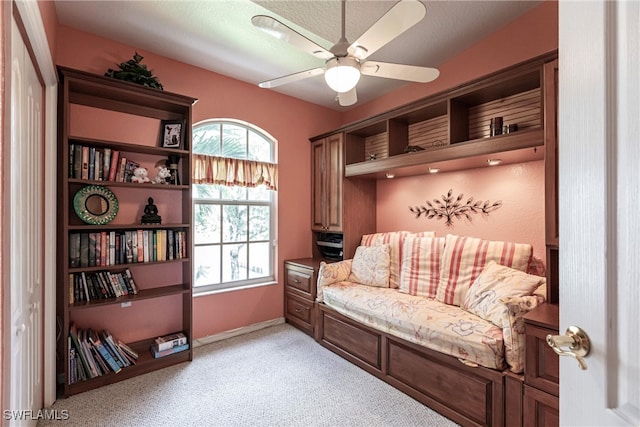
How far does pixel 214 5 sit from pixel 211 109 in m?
1.16

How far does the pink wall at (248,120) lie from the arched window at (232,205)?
0.13 metres

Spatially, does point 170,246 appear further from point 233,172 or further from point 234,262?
point 233,172

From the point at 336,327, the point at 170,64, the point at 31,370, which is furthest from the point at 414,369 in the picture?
the point at 170,64

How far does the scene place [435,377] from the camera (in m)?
2.04

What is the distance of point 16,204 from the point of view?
1330 mm

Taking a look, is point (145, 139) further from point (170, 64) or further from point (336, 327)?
point (336, 327)

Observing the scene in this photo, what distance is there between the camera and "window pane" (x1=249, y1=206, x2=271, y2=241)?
11.7 feet

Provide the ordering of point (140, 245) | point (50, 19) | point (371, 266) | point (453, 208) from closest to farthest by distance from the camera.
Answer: point (50, 19) < point (140, 245) < point (453, 208) < point (371, 266)

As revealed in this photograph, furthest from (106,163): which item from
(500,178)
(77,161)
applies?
(500,178)

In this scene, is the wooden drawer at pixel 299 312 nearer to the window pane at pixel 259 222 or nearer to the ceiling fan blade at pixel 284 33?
the window pane at pixel 259 222

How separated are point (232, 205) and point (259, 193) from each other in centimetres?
38

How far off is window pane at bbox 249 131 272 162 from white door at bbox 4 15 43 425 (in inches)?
74.1

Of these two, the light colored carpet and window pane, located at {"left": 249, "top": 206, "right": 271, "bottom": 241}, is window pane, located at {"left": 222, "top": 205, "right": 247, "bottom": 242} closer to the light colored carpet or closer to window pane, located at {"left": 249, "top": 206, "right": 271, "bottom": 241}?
window pane, located at {"left": 249, "top": 206, "right": 271, "bottom": 241}

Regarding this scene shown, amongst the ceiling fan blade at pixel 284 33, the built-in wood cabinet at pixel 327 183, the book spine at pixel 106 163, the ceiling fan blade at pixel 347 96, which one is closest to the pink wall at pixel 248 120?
the built-in wood cabinet at pixel 327 183
